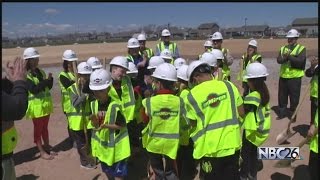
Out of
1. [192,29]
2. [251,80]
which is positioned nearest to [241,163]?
[251,80]

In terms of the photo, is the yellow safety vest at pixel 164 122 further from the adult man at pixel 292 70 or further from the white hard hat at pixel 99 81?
the adult man at pixel 292 70

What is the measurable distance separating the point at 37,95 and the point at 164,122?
3.18 m

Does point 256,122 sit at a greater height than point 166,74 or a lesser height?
lesser

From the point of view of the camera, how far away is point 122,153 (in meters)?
4.95

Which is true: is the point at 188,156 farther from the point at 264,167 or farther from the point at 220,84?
the point at 220,84

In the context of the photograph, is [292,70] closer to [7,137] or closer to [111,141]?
[111,141]

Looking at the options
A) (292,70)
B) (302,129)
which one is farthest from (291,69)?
(302,129)

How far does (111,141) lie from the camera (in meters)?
4.93

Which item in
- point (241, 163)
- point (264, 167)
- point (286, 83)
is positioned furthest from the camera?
point (286, 83)

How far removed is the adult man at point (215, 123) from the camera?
419cm

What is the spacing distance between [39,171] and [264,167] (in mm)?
4068

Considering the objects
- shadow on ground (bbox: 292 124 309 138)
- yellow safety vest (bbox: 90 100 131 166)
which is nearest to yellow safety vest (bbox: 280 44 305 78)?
shadow on ground (bbox: 292 124 309 138)

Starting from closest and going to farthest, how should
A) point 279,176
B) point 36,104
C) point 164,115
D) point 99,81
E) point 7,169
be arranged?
point 7,169 → point 99,81 → point 164,115 → point 279,176 → point 36,104

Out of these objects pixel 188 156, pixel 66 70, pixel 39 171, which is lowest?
pixel 39 171
